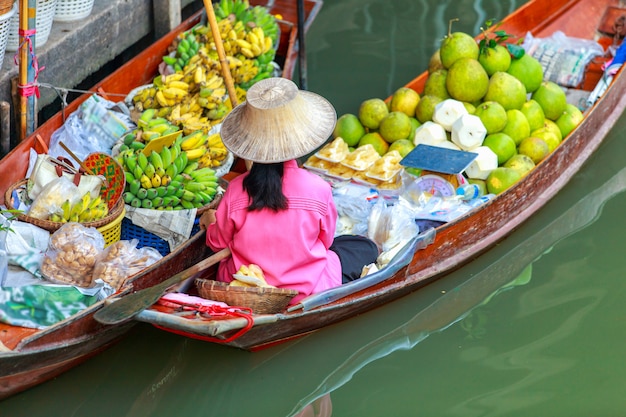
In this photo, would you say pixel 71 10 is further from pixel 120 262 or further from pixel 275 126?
pixel 275 126

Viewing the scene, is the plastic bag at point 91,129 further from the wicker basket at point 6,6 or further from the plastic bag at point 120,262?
the plastic bag at point 120,262

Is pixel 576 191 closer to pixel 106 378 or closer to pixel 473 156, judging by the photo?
pixel 473 156

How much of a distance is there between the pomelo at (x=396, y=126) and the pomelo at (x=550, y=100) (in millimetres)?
803

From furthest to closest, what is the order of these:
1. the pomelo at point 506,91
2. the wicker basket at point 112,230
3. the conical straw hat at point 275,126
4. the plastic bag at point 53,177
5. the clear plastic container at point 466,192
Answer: the pomelo at point 506,91
the clear plastic container at point 466,192
the plastic bag at point 53,177
the wicker basket at point 112,230
the conical straw hat at point 275,126

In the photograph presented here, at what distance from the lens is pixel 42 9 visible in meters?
4.29

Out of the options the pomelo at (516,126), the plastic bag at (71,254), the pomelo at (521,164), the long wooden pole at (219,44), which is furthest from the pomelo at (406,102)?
the plastic bag at (71,254)

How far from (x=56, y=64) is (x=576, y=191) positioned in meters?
3.01

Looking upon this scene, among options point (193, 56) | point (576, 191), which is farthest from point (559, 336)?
point (193, 56)

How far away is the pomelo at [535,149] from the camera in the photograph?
173 inches

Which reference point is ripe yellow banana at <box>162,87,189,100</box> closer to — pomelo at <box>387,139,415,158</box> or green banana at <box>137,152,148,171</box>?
green banana at <box>137,152,148,171</box>

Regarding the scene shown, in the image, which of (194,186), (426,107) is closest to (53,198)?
(194,186)

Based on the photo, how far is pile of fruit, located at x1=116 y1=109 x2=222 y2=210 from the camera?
12.3 feet

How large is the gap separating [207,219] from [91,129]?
1.02 m

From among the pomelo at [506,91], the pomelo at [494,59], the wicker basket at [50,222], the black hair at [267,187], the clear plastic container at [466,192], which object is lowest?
the clear plastic container at [466,192]
